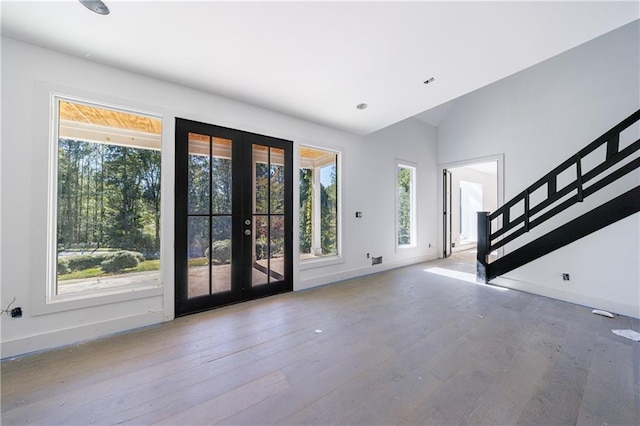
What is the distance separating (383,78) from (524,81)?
3309 mm

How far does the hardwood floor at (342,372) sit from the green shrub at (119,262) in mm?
1251

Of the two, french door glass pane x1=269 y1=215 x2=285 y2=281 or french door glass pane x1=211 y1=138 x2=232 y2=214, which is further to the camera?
french door glass pane x1=269 y1=215 x2=285 y2=281

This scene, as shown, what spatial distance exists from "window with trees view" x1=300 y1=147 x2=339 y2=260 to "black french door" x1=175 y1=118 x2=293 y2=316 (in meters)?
0.60

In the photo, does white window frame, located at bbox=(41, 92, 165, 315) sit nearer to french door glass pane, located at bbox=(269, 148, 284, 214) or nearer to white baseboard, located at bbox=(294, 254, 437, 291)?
french door glass pane, located at bbox=(269, 148, 284, 214)

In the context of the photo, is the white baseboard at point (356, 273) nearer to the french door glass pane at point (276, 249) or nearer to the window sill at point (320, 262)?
the window sill at point (320, 262)

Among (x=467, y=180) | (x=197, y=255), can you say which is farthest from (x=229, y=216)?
(x=467, y=180)

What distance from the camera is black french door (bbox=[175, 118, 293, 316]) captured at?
2.79 meters

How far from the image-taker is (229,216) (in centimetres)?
310

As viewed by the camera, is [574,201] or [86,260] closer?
[86,260]

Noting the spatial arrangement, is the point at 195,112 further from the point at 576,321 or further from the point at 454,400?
the point at 576,321

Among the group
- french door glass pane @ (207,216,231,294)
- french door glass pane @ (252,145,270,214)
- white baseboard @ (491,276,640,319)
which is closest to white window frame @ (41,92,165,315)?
french door glass pane @ (207,216,231,294)

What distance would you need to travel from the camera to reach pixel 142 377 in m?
1.73

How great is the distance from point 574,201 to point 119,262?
20.9ft

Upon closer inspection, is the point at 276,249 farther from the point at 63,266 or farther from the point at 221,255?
the point at 63,266
